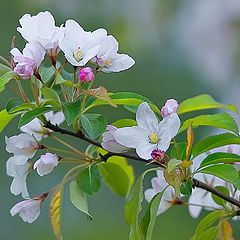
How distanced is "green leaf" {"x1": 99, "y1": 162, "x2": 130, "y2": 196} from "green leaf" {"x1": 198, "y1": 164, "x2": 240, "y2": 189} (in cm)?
20

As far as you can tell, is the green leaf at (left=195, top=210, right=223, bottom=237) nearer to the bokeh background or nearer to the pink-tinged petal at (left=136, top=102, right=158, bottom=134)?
the pink-tinged petal at (left=136, top=102, right=158, bottom=134)

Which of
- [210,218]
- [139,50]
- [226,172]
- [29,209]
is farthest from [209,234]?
[139,50]

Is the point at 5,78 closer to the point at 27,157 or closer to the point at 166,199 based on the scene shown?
the point at 27,157

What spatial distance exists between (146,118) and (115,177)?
21 cm

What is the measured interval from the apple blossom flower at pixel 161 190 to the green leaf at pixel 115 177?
4 centimetres

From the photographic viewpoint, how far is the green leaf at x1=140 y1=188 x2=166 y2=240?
2.37 feet

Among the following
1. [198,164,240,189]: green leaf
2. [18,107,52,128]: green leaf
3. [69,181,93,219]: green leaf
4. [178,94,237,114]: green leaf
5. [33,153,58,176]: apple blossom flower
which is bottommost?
[69,181,93,219]: green leaf

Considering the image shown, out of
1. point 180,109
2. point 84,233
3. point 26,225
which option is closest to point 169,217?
point 84,233

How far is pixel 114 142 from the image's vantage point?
0.76 metres

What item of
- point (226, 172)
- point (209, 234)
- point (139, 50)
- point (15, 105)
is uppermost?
point (15, 105)

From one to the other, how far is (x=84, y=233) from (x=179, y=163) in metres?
2.85

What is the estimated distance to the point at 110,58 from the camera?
2.52ft

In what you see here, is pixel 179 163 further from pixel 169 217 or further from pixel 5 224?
pixel 5 224

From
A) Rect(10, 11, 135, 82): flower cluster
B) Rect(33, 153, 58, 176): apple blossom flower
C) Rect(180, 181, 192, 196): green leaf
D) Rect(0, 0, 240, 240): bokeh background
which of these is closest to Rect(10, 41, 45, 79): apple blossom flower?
Rect(10, 11, 135, 82): flower cluster
